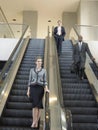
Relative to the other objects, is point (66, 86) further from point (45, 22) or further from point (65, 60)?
point (45, 22)

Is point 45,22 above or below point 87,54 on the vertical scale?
below

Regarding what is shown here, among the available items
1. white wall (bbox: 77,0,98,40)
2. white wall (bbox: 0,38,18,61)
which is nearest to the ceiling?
white wall (bbox: 77,0,98,40)

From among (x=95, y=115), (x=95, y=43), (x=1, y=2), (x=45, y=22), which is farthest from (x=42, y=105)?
(x=45, y=22)

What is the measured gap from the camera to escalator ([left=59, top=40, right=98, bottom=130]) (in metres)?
7.47

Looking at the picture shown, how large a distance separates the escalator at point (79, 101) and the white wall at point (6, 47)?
4835 millimetres

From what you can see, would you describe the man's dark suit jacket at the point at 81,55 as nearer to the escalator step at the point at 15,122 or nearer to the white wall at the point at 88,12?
the escalator step at the point at 15,122

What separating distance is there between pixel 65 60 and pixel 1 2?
11.3 m

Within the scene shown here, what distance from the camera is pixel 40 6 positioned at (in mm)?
22719

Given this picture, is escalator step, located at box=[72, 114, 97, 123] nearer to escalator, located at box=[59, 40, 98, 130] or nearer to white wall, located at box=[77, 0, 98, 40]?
escalator, located at box=[59, 40, 98, 130]

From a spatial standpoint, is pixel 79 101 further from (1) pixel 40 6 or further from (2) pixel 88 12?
(1) pixel 40 6

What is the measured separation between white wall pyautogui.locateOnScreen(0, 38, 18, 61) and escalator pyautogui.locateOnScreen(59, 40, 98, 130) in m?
4.83

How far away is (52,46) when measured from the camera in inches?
509

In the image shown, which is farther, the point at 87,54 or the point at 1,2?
the point at 1,2

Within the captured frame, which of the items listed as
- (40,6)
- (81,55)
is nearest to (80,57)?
(81,55)
